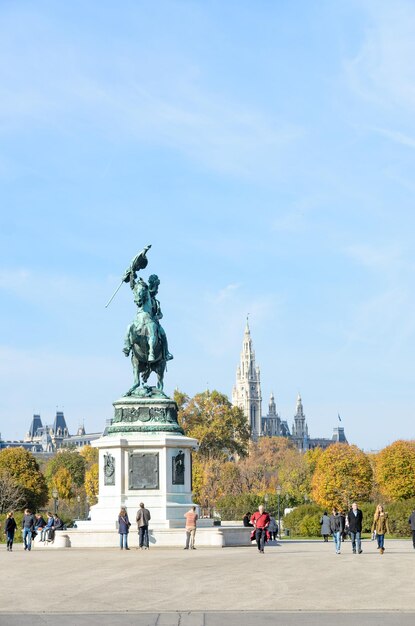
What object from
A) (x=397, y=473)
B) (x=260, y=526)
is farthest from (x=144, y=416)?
(x=397, y=473)

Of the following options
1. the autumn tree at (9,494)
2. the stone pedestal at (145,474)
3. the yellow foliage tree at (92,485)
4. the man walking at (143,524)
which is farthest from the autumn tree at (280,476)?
the man walking at (143,524)

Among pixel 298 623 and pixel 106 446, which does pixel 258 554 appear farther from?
pixel 298 623

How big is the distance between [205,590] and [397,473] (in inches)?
2890

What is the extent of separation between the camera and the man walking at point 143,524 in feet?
113

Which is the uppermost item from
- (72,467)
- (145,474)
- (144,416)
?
(72,467)

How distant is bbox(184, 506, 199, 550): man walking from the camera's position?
3406cm

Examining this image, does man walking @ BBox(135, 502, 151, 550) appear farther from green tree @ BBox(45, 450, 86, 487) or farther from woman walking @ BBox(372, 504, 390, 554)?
green tree @ BBox(45, 450, 86, 487)

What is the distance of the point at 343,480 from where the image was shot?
90875mm

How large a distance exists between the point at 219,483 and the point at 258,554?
68.7m

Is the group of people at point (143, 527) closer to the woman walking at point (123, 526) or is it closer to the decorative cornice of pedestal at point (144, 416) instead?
the woman walking at point (123, 526)

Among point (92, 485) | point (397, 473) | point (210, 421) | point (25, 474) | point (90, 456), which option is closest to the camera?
point (397, 473)

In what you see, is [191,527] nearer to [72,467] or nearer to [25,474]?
[25,474]

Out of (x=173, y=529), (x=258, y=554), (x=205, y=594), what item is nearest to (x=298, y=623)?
(x=205, y=594)

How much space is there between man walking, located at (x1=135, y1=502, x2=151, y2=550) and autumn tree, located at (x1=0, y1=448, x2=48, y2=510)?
2146 inches
